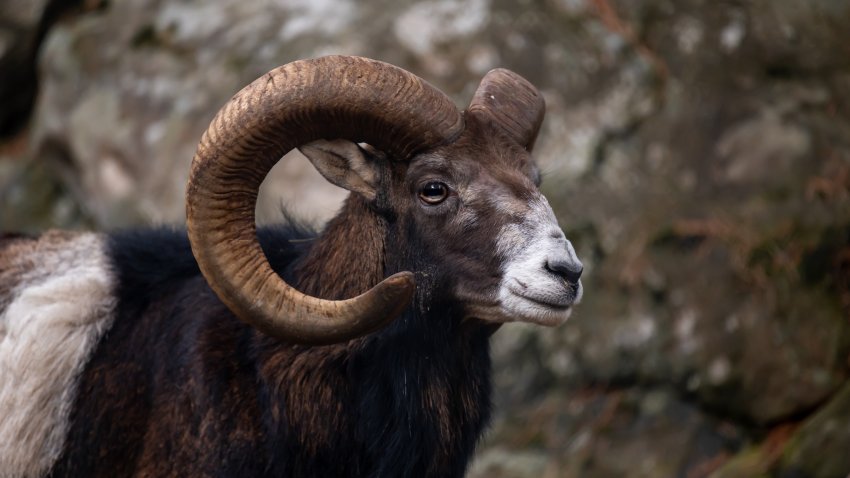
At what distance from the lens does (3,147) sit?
13.8m

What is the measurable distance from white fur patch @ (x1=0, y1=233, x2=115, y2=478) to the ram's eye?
1.92 meters

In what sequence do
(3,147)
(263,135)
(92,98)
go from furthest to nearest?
1. (3,147)
2. (92,98)
3. (263,135)

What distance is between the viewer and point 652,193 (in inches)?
406

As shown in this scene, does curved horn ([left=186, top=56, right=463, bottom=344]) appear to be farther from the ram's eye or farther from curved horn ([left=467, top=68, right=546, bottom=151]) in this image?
curved horn ([left=467, top=68, right=546, bottom=151])

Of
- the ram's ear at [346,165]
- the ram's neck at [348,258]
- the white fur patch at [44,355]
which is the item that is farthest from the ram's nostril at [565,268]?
the white fur patch at [44,355]

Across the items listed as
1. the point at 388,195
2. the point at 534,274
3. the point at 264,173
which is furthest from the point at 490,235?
the point at 264,173

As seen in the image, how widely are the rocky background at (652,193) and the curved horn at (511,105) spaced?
124 inches

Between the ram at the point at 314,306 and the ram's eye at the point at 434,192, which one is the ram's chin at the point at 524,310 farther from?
the ram's eye at the point at 434,192

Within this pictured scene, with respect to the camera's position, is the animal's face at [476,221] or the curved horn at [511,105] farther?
the curved horn at [511,105]

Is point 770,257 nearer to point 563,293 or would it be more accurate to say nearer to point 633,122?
point 633,122

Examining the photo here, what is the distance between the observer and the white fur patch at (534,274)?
5.37 metres

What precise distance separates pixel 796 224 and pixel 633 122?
1.78 metres

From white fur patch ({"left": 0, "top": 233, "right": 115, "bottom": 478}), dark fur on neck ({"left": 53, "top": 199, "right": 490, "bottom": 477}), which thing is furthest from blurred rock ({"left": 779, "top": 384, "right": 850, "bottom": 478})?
white fur patch ({"left": 0, "top": 233, "right": 115, "bottom": 478})

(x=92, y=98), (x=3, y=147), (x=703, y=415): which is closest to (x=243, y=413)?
(x=703, y=415)
